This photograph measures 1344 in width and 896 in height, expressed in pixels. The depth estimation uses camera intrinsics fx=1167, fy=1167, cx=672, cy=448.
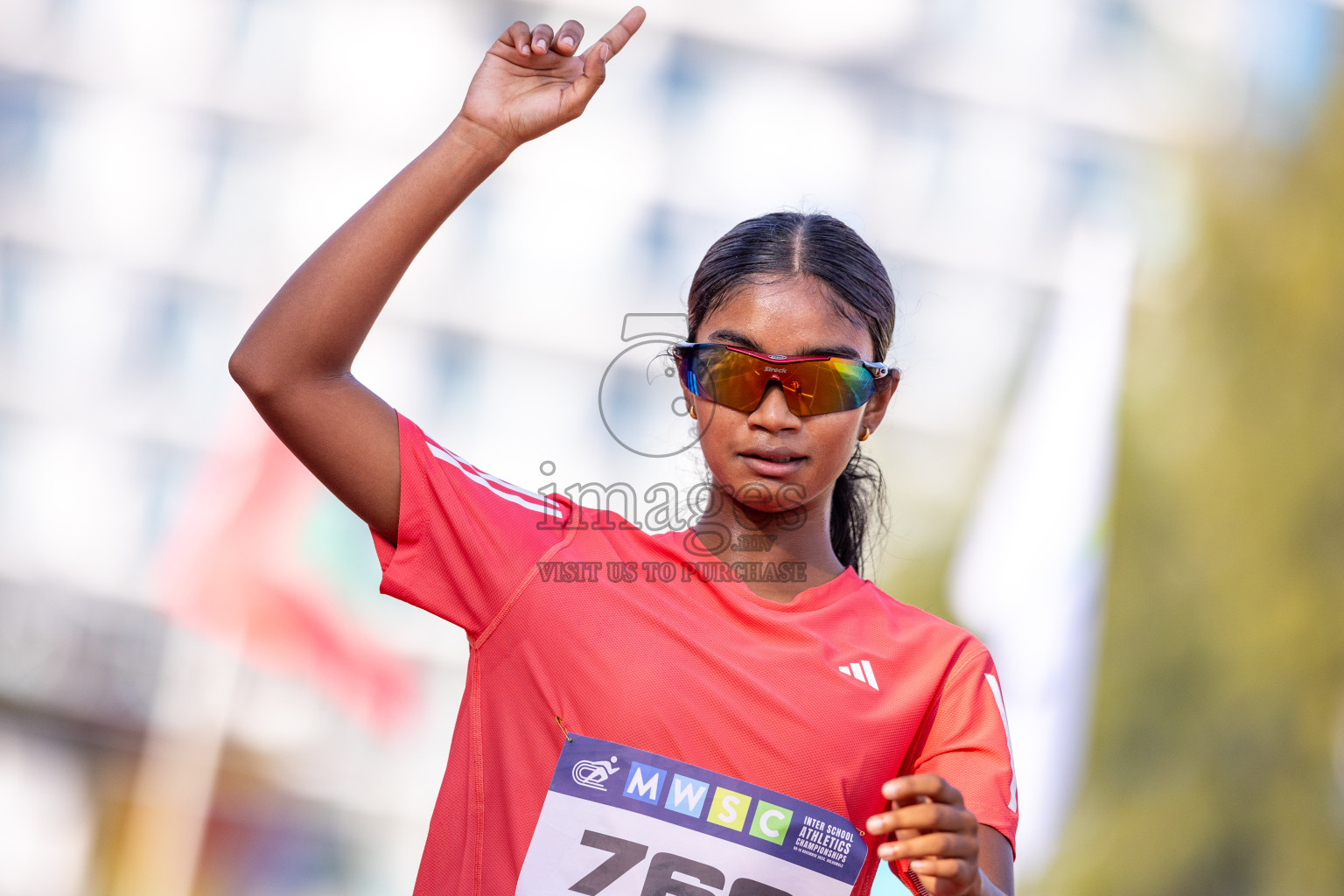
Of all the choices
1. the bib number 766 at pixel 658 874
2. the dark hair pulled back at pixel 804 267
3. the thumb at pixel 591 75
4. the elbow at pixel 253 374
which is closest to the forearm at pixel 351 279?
the elbow at pixel 253 374

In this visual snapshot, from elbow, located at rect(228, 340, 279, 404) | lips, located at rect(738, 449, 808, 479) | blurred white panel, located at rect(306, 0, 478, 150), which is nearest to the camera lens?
elbow, located at rect(228, 340, 279, 404)

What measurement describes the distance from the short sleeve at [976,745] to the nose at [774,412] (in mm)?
449

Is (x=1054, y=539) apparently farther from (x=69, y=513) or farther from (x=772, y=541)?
(x=69, y=513)

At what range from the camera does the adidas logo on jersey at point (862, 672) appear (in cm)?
173

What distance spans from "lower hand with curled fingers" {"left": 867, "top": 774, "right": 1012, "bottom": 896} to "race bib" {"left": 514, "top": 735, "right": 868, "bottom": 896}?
0.88 feet

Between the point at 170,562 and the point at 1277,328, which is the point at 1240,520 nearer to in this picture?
the point at 1277,328

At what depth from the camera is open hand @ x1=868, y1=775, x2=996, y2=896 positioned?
4.26 feet

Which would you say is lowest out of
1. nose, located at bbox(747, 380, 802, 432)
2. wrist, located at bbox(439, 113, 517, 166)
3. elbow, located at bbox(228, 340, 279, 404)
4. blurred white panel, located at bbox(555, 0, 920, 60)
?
elbow, located at bbox(228, 340, 279, 404)

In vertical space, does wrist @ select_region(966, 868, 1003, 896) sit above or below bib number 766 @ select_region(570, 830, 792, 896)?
above

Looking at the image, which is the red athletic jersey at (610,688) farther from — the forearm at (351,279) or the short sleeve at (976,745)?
the forearm at (351,279)

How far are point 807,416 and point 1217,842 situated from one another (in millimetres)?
5787

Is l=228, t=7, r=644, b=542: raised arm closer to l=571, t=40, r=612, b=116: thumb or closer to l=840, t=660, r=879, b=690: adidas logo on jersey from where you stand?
l=571, t=40, r=612, b=116: thumb

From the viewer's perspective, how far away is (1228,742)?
21.2 ft

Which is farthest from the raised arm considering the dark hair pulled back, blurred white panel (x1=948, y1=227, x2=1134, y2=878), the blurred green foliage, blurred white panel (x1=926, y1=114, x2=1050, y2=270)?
the blurred green foliage
